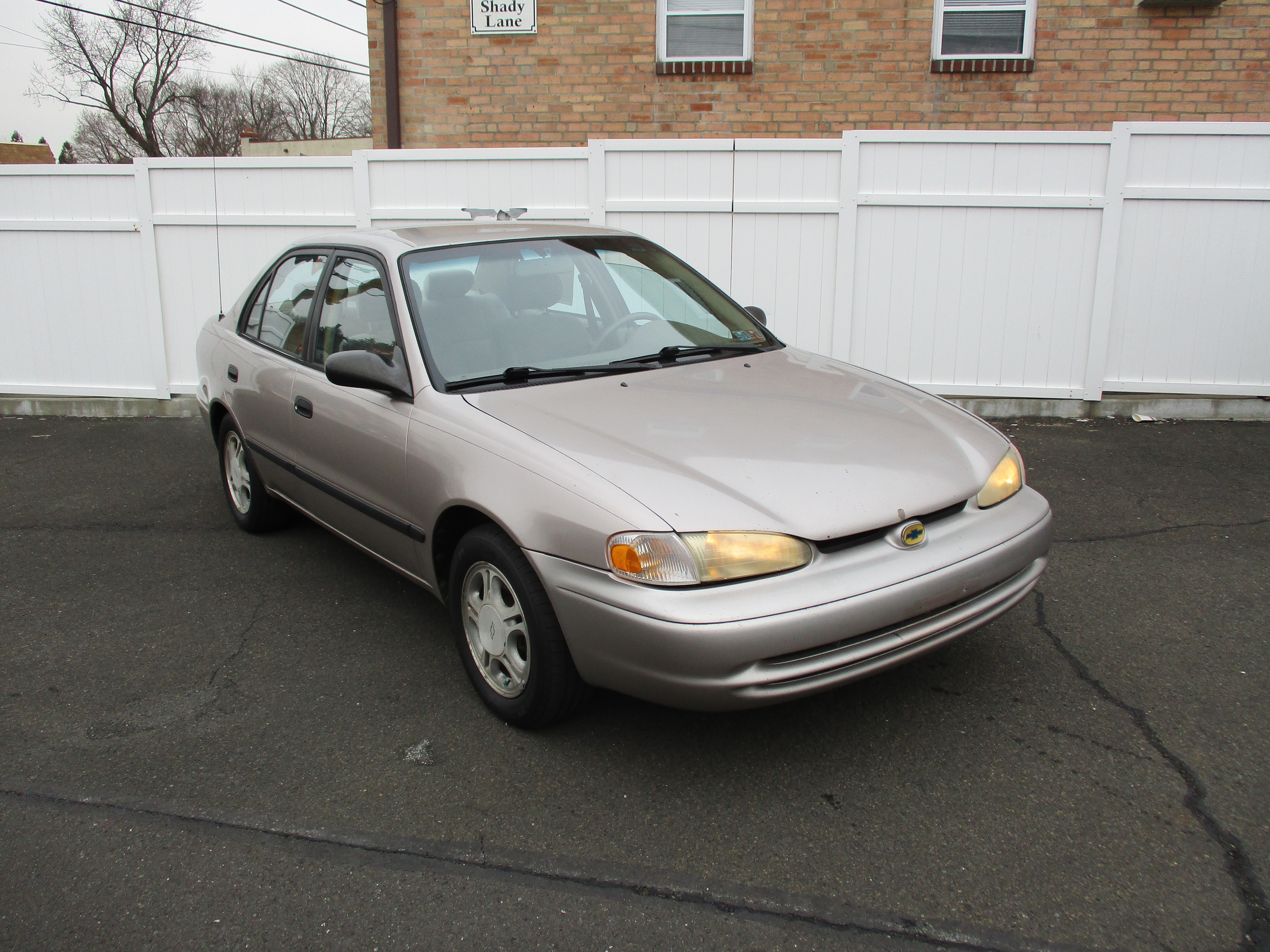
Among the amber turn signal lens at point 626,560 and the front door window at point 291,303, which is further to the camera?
the front door window at point 291,303

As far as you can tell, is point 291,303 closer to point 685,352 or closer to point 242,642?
point 242,642

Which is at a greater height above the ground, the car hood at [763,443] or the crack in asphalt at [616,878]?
the car hood at [763,443]

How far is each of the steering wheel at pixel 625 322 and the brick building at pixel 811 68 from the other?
5597 mm

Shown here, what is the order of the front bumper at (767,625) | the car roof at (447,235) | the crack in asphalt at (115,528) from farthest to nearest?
the crack in asphalt at (115,528), the car roof at (447,235), the front bumper at (767,625)

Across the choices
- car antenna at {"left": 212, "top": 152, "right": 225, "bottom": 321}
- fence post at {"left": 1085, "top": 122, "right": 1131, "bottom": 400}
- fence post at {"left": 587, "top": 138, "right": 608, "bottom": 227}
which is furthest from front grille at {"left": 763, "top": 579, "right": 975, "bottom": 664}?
car antenna at {"left": 212, "top": 152, "right": 225, "bottom": 321}

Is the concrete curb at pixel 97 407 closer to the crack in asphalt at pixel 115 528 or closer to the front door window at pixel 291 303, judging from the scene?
the crack in asphalt at pixel 115 528

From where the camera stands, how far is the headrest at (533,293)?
3834mm

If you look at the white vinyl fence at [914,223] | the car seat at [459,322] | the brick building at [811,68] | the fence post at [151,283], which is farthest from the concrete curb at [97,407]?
the car seat at [459,322]

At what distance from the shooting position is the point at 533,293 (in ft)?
12.8

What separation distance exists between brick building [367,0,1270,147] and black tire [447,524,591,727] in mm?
6897

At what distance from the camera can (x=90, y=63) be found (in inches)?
1554

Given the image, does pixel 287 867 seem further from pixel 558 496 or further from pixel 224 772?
pixel 558 496

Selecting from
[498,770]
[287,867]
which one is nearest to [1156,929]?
[498,770]

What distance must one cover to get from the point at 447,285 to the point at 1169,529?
3699 millimetres
